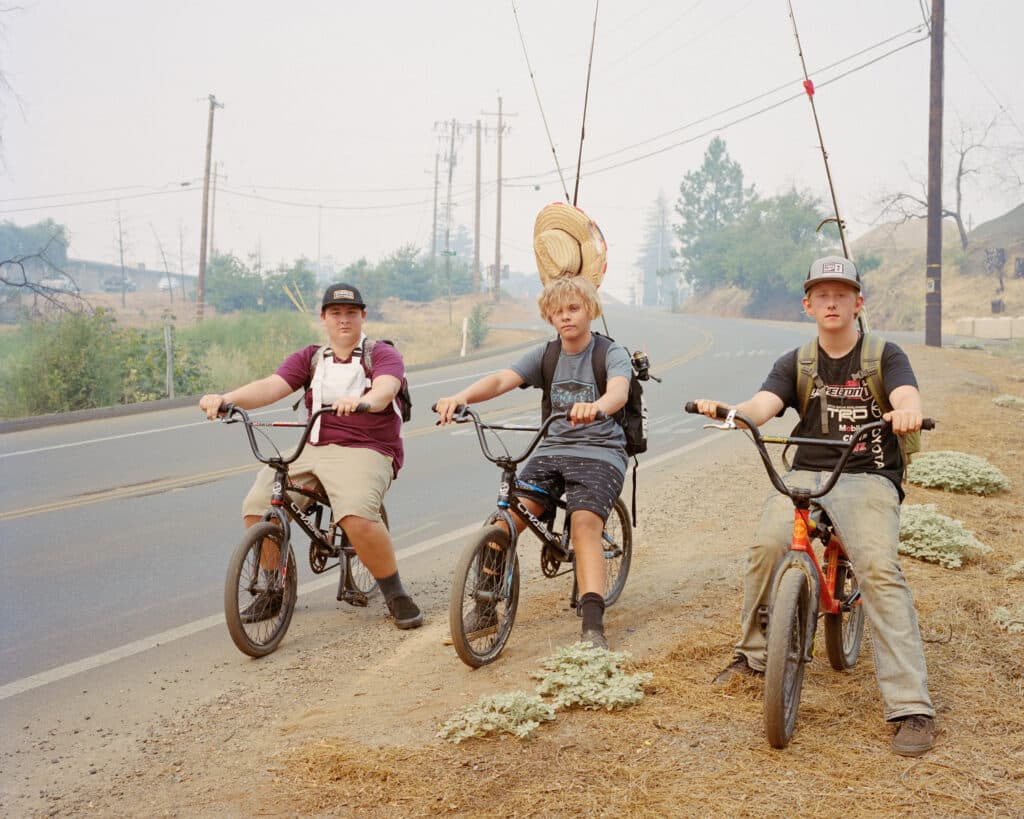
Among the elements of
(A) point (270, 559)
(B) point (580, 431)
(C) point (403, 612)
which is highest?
(B) point (580, 431)

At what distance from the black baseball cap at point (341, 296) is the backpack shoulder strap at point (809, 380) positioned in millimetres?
2463

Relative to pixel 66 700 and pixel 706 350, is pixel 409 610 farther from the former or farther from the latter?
pixel 706 350

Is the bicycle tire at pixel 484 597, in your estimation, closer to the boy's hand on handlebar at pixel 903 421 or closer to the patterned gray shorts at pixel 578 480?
the patterned gray shorts at pixel 578 480

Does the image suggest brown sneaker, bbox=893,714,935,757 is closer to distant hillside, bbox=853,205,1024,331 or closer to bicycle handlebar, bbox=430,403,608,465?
bicycle handlebar, bbox=430,403,608,465

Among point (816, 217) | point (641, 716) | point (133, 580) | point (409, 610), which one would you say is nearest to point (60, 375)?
point (133, 580)

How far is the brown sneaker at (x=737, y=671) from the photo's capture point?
449 centimetres

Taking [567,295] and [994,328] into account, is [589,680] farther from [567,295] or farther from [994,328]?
[994,328]

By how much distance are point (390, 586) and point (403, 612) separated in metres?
0.17

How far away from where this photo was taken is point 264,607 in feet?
17.7

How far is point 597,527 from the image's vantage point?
5.14m

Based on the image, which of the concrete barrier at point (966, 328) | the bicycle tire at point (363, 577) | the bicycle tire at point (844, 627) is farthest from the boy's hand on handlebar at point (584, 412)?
the concrete barrier at point (966, 328)

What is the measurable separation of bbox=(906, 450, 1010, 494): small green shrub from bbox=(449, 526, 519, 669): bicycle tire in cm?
515

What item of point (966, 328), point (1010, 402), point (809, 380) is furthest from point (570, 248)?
point (966, 328)

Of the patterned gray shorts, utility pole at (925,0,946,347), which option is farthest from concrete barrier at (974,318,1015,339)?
the patterned gray shorts
